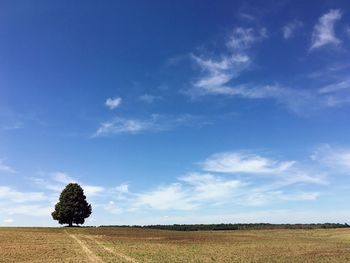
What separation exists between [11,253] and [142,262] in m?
14.8

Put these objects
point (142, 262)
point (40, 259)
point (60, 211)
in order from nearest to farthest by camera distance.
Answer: point (142, 262), point (40, 259), point (60, 211)

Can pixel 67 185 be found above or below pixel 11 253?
above

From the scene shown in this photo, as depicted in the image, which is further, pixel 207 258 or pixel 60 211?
pixel 60 211

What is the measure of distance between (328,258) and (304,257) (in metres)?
2.05

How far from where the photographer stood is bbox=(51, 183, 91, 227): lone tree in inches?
4124

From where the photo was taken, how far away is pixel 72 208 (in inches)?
4124

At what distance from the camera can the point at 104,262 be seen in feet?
115

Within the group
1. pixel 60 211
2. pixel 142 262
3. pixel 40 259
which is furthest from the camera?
pixel 60 211

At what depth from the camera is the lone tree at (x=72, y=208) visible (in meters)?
105

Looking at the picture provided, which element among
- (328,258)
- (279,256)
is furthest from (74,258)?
(328,258)

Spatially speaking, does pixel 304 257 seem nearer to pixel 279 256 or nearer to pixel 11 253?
pixel 279 256

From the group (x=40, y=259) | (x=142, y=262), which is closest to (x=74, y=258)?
(x=40, y=259)

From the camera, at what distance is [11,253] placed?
42719 millimetres

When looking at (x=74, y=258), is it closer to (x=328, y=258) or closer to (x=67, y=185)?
(x=328, y=258)
